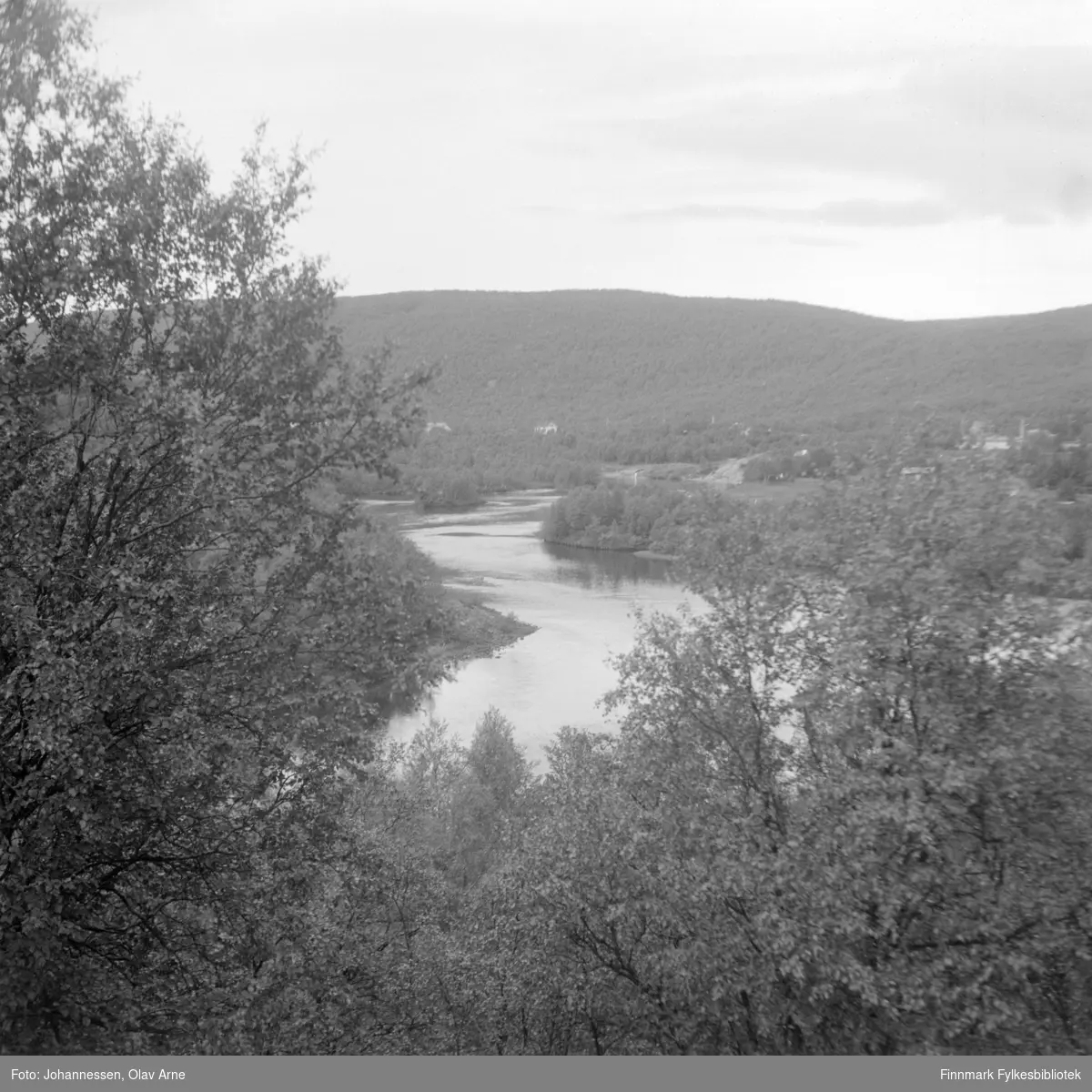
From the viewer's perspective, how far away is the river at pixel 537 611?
65.1 ft

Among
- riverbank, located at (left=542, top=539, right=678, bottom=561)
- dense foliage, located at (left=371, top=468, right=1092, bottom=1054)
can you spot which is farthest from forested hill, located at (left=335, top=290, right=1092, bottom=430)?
riverbank, located at (left=542, top=539, right=678, bottom=561)

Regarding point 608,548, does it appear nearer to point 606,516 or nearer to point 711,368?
point 606,516

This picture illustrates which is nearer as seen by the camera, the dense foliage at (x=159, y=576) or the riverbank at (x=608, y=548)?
the dense foliage at (x=159, y=576)

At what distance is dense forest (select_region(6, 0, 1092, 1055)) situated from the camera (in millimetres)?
3459

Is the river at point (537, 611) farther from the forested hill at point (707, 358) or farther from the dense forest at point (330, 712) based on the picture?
the forested hill at point (707, 358)

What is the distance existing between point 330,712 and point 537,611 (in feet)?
82.8

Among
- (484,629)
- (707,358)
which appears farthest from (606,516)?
(707,358)

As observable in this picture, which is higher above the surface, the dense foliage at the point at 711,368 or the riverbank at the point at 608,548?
the dense foliage at the point at 711,368

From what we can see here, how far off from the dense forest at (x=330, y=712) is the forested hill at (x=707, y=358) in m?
0.93

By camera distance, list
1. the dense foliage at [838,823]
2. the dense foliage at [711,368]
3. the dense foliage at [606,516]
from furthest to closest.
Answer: the dense foliage at [606,516]
the dense foliage at [711,368]
the dense foliage at [838,823]

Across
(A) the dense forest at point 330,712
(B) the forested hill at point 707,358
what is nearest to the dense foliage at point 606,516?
(B) the forested hill at point 707,358

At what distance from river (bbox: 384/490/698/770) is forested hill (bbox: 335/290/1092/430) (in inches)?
178

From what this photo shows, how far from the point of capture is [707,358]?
6206 cm

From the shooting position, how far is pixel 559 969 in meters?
5.01
